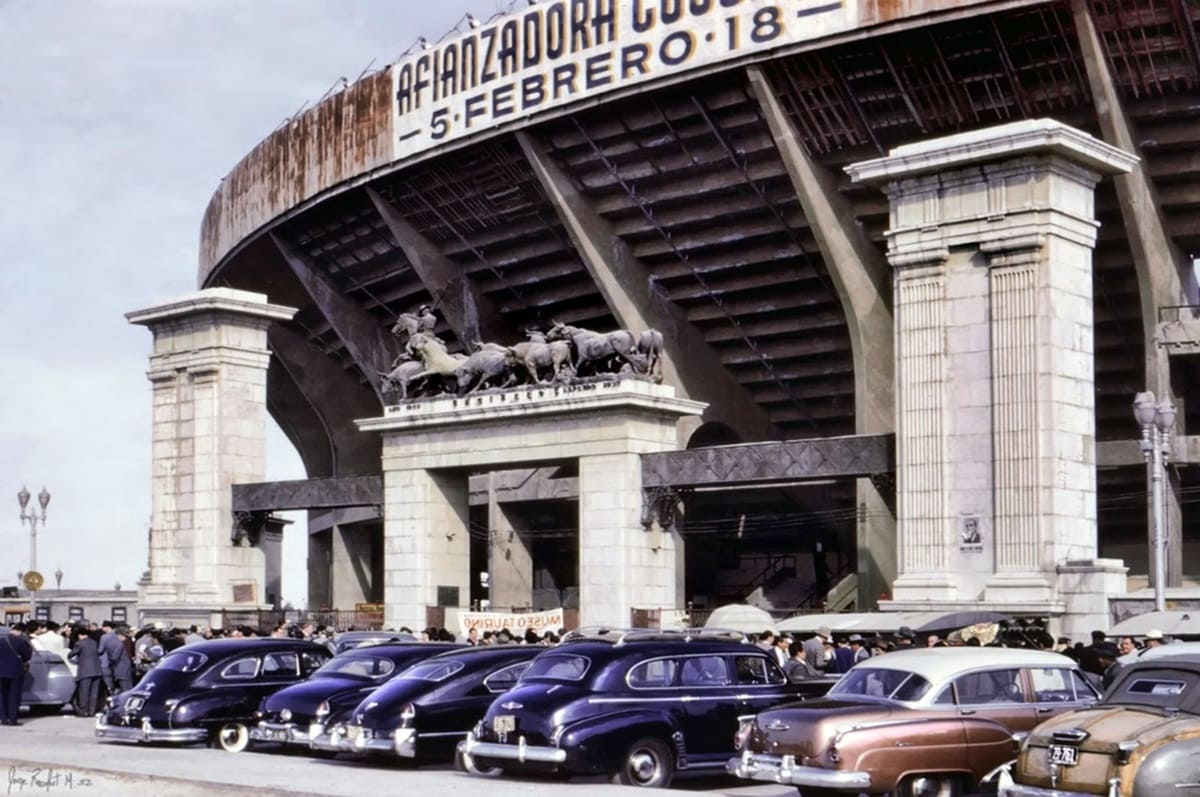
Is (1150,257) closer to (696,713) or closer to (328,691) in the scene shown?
(328,691)

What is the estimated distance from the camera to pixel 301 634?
37.2m

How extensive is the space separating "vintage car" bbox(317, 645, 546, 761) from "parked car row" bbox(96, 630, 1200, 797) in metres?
0.02

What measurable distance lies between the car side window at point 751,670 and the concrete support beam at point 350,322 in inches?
1819

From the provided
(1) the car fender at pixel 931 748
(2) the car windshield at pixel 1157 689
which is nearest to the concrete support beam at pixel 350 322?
(1) the car fender at pixel 931 748

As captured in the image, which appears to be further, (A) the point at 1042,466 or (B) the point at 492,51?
(B) the point at 492,51

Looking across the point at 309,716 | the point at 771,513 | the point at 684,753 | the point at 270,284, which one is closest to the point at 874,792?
the point at 684,753

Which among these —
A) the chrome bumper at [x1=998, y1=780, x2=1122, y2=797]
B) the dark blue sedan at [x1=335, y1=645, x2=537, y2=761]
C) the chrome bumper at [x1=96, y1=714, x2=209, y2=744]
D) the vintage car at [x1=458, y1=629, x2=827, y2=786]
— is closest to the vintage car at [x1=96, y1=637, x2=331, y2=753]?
the chrome bumper at [x1=96, y1=714, x2=209, y2=744]

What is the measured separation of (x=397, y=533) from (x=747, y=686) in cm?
2582

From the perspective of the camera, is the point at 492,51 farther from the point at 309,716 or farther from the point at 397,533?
the point at 309,716

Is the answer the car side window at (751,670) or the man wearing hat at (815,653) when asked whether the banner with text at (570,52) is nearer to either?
the man wearing hat at (815,653)

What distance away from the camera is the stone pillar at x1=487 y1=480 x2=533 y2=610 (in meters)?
58.9

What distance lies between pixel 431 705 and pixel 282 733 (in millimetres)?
2810

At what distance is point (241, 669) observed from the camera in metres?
26.9
